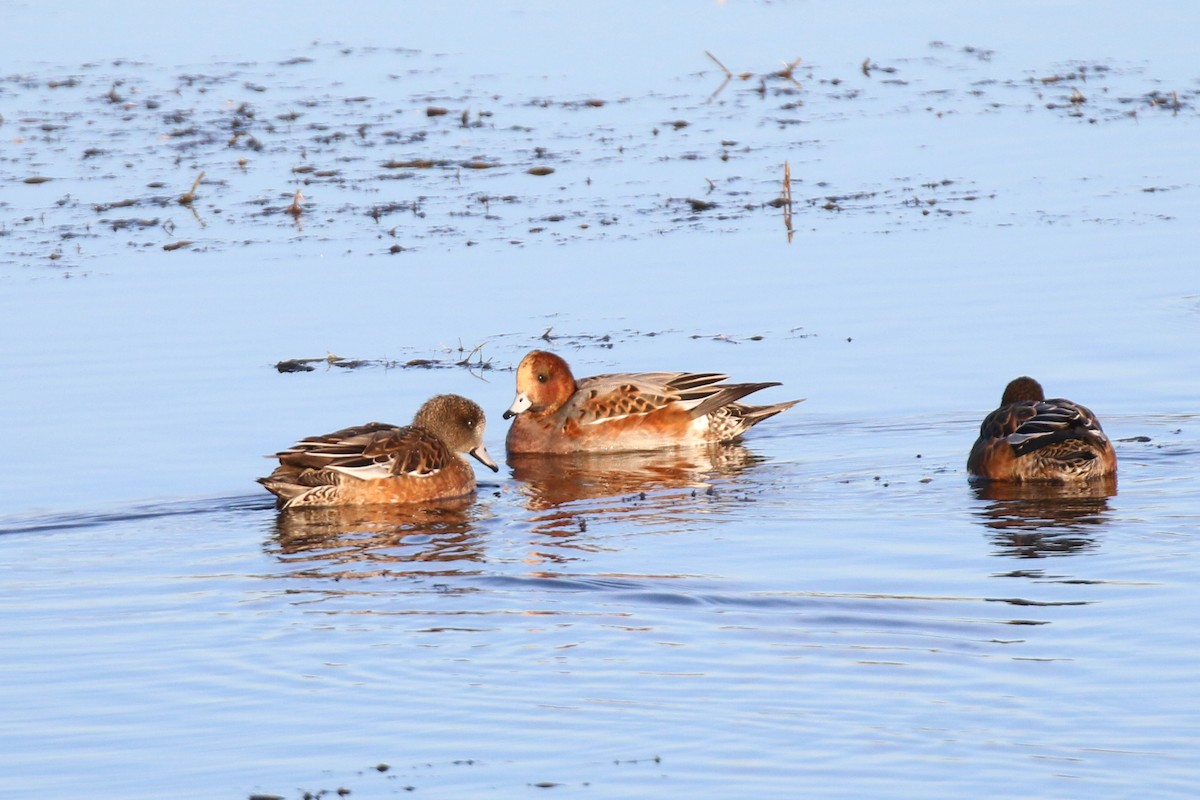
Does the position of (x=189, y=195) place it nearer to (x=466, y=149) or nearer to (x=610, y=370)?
(x=466, y=149)

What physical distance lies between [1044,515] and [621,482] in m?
2.69

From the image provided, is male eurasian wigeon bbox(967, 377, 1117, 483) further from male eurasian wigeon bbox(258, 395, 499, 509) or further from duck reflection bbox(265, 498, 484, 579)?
male eurasian wigeon bbox(258, 395, 499, 509)

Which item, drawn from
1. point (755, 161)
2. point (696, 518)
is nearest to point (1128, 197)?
point (755, 161)

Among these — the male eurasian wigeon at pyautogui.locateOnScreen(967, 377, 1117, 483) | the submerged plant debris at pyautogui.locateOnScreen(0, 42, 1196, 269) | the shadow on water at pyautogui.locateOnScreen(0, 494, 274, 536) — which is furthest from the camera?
the submerged plant debris at pyautogui.locateOnScreen(0, 42, 1196, 269)

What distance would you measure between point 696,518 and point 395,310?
4764mm

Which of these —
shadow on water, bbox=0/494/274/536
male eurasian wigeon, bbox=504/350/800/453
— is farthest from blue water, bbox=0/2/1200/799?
male eurasian wigeon, bbox=504/350/800/453

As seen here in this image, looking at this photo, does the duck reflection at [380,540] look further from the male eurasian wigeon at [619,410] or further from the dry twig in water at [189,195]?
the dry twig in water at [189,195]

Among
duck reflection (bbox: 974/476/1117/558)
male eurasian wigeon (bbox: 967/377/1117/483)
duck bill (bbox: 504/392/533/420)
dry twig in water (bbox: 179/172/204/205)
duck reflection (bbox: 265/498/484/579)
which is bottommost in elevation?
duck reflection (bbox: 974/476/1117/558)

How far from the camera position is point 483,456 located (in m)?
12.0

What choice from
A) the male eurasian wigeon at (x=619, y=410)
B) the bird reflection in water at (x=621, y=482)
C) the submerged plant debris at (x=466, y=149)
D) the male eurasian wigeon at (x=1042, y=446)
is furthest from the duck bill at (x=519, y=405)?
the submerged plant debris at (x=466, y=149)

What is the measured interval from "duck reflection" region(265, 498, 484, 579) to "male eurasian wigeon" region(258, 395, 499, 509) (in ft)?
0.25

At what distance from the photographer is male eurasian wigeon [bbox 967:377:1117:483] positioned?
10508 millimetres

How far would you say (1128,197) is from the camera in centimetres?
1662

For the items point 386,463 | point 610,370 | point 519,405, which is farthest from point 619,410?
point 386,463
